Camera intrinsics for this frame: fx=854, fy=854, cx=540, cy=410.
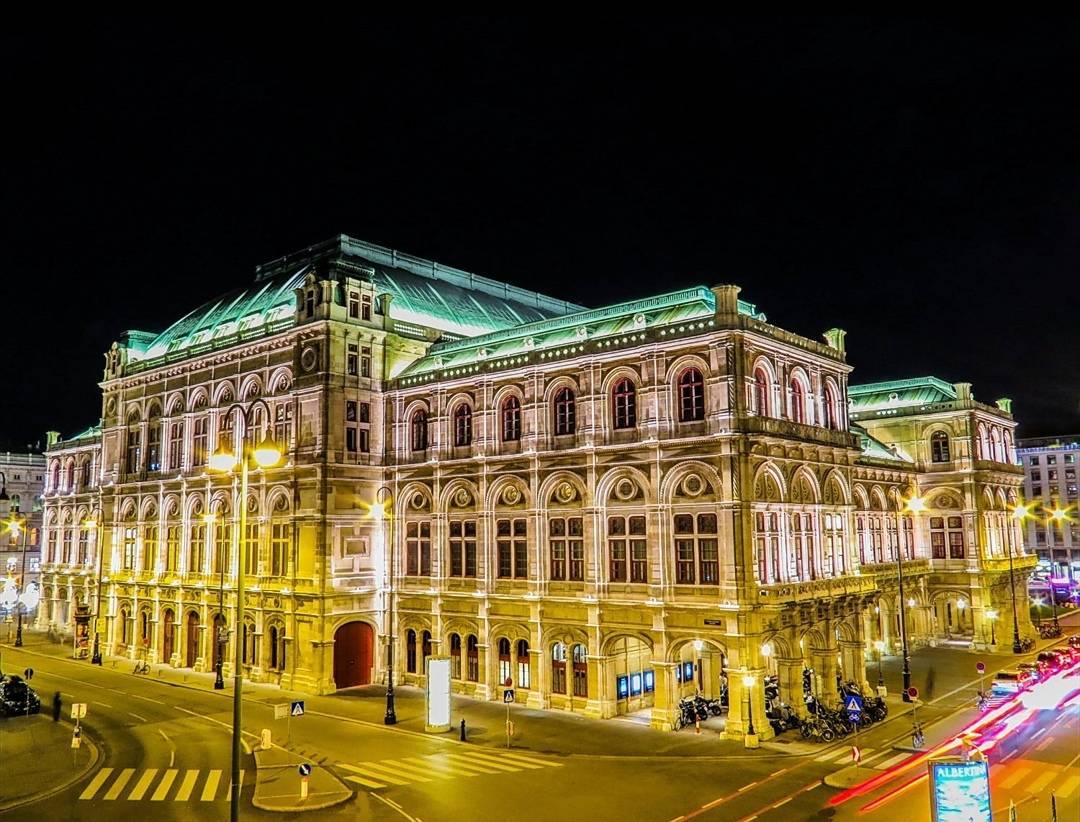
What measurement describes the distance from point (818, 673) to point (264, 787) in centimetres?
2678

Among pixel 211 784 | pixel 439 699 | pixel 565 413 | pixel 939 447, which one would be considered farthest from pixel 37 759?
pixel 939 447

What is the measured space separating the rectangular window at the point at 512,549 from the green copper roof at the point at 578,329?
30.8ft

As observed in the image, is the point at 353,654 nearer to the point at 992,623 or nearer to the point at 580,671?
the point at 580,671

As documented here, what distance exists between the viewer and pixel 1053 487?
444ft

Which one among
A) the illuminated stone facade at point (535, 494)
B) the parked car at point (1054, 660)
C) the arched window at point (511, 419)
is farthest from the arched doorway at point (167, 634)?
the parked car at point (1054, 660)

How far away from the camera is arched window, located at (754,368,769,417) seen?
41.2 m

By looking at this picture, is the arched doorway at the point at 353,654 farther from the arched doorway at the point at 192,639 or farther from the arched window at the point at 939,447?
the arched window at the point at 939,447

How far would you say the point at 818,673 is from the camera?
4278 centimetres

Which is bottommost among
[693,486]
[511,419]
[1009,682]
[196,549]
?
[1009,682]

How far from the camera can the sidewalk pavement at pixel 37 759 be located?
30641mm

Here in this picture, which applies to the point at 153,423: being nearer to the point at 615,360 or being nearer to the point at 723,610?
the point at 615,360

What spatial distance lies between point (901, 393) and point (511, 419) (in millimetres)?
38533

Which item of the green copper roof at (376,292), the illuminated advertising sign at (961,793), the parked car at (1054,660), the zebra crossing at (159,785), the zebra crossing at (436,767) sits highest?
the green copper roof at (376,292)

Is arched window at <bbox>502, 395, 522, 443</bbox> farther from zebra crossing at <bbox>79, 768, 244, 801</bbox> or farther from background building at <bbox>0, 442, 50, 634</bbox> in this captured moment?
background building at <bbox>0, 442, 50, 634</bbox>
